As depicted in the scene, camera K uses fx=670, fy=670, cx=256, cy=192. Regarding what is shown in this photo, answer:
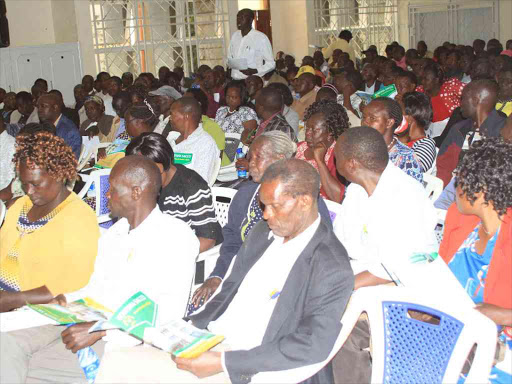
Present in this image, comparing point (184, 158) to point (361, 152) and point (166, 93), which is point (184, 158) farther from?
point (166, 93)

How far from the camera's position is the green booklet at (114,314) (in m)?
2.24

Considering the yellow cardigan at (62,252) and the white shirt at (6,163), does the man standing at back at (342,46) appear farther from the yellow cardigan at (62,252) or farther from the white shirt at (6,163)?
the yellow cardigan at (62,252)

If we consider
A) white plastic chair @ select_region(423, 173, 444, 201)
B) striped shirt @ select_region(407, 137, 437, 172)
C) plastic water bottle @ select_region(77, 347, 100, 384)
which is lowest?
plastic water bottle @ select_region(77, 347, 100, 384)

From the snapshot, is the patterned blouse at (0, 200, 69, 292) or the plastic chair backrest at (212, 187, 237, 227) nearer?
the patterned blouse at (0, 200, 69, 292)

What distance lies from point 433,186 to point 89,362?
2.18 m

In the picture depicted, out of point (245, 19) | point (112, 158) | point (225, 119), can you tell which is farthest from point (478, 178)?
point (245, 19)

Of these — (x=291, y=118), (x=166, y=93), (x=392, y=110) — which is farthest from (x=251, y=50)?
(x=392, y=110)

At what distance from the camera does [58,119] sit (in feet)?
21.2

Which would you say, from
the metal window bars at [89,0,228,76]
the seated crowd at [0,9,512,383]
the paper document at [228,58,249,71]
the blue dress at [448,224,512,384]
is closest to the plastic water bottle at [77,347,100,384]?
the seated crowd at [0,9,512,383]

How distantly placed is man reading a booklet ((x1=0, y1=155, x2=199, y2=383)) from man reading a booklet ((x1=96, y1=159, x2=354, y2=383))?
0.52 ft

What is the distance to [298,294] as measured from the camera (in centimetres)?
224

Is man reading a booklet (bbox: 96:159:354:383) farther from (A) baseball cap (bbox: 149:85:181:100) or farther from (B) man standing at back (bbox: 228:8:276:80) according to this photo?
(B) man standing at back (bbox: 228:8:276:80)

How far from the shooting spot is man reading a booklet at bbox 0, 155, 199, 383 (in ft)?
8.68

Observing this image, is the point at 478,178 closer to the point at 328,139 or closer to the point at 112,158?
the point at 328,139
